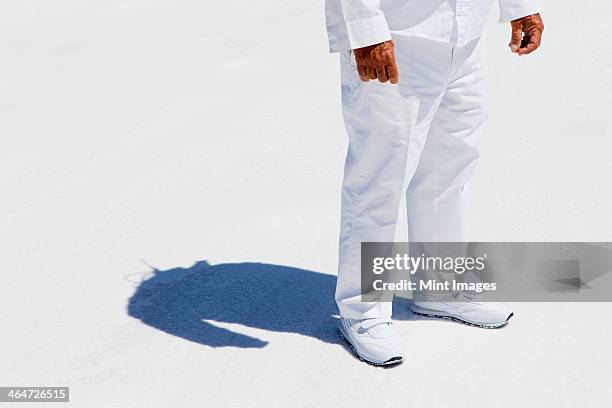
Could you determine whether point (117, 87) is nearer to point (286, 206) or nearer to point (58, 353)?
point (286, 206)

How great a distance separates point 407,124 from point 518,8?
608 mm

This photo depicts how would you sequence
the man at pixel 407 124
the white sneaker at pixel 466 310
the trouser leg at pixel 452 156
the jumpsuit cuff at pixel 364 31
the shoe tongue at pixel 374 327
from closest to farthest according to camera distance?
the jumpsuit cuff at pixel 364 31 < the man at pixel 407 124 < the trouser leg at pixel 452 156 < the shoe tongue at pixel 374 327 < the white sneaker at pixel 466 310

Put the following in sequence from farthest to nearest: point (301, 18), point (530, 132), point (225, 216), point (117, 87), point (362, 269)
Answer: point (301, 18), point (117, 87), point (530, 132), point (225, 216), point (362, 269)

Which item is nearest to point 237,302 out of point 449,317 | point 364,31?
point 449,317

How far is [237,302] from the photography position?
391cm

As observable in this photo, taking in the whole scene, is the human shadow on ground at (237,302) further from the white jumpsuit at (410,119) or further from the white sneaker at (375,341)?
the white jumpsuit at (410,119)

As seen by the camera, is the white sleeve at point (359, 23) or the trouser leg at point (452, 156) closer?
the white sleeve at point (359, 23)

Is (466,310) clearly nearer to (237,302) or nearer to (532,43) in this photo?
(237,302)

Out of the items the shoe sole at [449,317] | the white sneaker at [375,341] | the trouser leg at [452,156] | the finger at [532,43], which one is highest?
the finger at [532,43]

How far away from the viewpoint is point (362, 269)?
347cm

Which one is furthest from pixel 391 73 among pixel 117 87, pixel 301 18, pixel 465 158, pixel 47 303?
pixel 301 18

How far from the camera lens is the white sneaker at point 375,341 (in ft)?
11.2

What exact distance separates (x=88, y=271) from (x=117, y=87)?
8.60 ft

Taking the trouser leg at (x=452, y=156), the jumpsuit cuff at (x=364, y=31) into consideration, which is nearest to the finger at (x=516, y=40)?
the trouser leg at (x=452, y=156)
